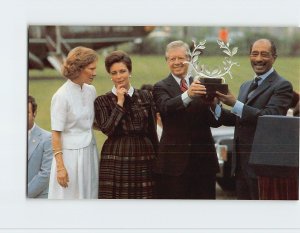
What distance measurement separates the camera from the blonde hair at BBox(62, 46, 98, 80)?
13.3 meters

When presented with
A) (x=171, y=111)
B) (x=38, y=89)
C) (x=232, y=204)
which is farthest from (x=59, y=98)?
(x=232, y=204)

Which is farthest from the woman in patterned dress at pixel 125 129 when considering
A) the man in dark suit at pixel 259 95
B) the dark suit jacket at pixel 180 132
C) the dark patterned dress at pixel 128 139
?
the man in dark suit at pixel 259 95

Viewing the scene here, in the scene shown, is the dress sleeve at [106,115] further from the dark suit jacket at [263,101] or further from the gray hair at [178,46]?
the dark suit jacket at [263,101]

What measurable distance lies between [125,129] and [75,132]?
47 cm

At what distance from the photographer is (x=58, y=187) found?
1337 centimetres

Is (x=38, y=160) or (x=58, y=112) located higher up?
(x=58, y=112)

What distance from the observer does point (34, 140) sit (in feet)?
43.7

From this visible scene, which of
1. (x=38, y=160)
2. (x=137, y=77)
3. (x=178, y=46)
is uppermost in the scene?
(x=178, y=46)

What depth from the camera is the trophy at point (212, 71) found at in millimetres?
13273

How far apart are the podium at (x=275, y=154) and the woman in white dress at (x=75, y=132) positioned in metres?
1.55

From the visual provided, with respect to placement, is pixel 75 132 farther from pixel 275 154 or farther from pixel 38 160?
pixel 275 154

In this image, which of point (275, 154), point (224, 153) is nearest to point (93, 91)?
point (224, 153)

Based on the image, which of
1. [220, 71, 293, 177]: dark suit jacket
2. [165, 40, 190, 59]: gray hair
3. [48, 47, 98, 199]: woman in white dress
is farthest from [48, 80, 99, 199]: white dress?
[220, 71, 293, 177]: dark suit jacket

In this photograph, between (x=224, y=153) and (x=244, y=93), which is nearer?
(x=244, y=93)
